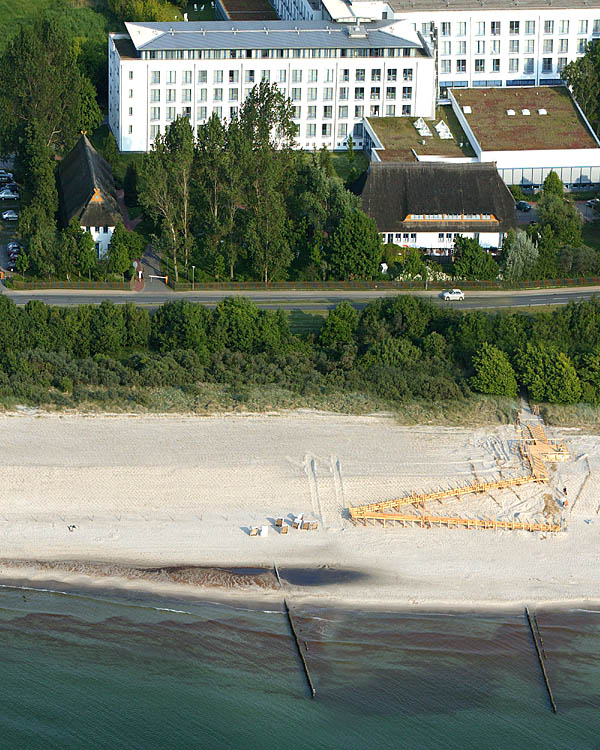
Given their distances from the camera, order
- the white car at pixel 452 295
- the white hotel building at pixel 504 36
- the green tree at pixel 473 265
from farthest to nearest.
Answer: the white hotel building at pixel 504 36 < the green tree at pixel 473 265 < the white car at pixel 452 295

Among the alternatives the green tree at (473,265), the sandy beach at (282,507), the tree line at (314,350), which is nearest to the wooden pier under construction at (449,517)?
the sandy beach at (282,507)

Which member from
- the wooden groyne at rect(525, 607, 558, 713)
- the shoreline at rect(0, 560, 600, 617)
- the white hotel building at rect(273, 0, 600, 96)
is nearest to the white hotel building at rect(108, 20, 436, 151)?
the white hotel building at rect(273, 0, 600, 96)

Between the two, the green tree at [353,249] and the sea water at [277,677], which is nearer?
the sea water at [277,677]

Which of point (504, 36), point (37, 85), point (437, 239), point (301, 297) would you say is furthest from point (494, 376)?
point (504, 36)

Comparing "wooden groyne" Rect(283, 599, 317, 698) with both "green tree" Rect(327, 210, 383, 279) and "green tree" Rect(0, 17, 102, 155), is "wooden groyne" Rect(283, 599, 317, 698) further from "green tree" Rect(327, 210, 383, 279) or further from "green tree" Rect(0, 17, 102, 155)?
"green tree" Rect(0, 17, 102, 155)

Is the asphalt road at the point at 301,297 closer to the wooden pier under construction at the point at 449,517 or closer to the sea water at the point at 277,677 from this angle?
the wooden pier under construction at the point at 449,517

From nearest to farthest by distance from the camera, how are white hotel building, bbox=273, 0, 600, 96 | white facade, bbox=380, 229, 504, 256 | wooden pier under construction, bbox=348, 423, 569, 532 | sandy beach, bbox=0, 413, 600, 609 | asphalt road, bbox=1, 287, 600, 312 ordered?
sandy beach, bbox=0, 413, 600, 609
wooden pier under construction, bbox=348, 423, 569, 532
asphalt road, bbox=1, 287, 600, 312
white facade, bbox=380, 229, 504, 256
white hotel building, bbox=273, 0, 600, 96
